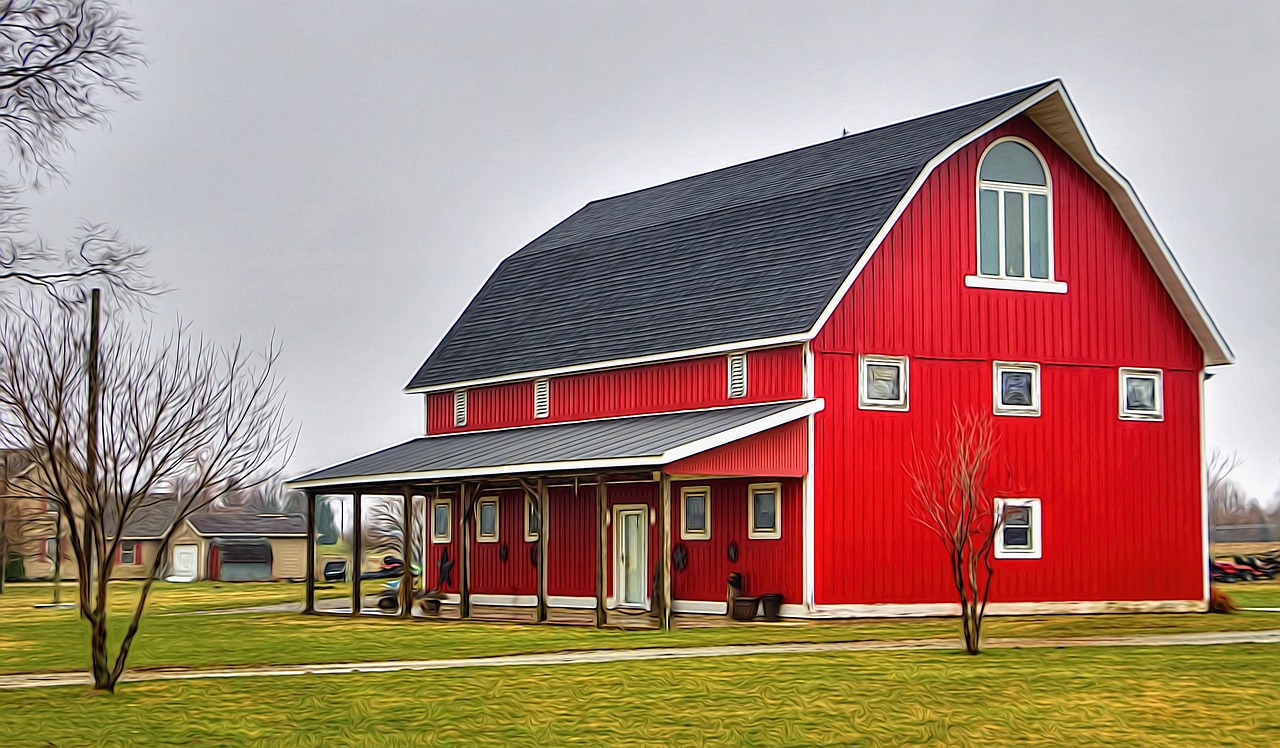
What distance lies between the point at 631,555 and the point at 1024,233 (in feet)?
31.1

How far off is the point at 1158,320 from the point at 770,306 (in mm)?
7799

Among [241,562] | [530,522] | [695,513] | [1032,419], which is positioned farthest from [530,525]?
[241,562]

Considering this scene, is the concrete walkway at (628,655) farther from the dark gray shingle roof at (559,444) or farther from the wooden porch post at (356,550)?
the wooden porch post at (356,550)

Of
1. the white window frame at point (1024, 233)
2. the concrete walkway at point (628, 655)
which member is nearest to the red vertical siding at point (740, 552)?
the white window frame at point (1024, 233)

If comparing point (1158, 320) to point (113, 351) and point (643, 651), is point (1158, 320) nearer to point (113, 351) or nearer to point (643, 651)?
point (643, 651)

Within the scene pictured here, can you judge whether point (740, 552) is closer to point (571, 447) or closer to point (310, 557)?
point (571, 447)

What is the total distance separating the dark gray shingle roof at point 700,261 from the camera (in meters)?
32.5

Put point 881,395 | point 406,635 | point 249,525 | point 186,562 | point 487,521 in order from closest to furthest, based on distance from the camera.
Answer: point 406,635, point 881,395, point 487,521, point 186,562, point 249,525

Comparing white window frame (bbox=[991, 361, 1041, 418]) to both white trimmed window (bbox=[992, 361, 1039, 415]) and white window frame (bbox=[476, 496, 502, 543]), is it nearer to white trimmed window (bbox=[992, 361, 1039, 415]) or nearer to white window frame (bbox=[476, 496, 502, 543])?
white trimmed window (bbox=[992, 361, 1039, 415])

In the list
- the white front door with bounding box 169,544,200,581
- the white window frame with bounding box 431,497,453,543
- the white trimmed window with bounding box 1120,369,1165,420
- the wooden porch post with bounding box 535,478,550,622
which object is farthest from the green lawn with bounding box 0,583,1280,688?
the white front door with bounding box 169,544,200,581

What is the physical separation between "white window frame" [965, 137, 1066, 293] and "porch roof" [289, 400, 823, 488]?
14.6ft

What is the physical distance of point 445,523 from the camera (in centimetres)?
4228

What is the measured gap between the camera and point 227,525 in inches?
3150

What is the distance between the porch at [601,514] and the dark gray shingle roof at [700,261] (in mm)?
1734
